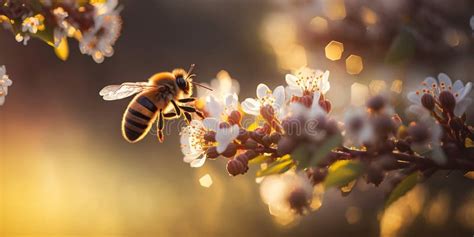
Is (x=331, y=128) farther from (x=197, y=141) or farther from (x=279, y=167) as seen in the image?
(x=197, y=141)

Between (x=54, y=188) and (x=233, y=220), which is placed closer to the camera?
(x=233, y=220)

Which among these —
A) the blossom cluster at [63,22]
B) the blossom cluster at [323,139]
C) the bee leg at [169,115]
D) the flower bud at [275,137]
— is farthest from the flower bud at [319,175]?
the bee leg at [169,115]

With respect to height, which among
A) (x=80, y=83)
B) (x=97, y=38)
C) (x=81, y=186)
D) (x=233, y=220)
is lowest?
(x=233, y=220)

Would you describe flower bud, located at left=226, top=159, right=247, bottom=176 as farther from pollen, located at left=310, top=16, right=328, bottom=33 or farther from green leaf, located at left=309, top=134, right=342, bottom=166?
pollen, located at left=310, top=16, right=328, bottom=33

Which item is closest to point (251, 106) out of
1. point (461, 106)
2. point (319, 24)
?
point (461, 106)

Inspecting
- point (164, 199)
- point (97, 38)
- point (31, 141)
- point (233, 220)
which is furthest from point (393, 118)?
point (31, 141)

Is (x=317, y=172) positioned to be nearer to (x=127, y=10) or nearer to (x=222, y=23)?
(x=222, y=23)
